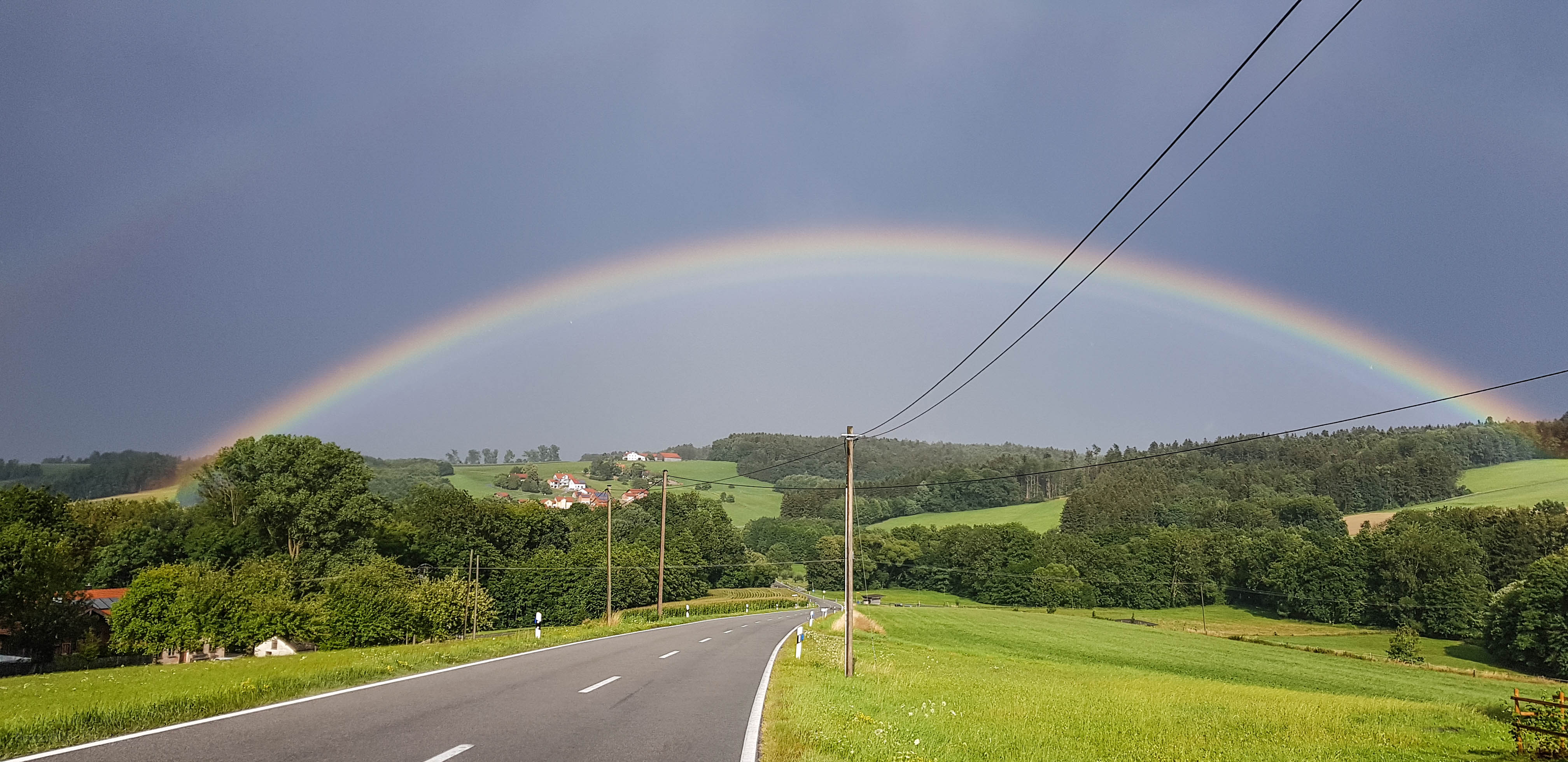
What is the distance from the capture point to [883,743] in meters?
11.6

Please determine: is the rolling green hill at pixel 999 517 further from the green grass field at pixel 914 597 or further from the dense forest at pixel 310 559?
the dense forest at pixel 310 559

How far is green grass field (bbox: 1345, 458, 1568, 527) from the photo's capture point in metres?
125

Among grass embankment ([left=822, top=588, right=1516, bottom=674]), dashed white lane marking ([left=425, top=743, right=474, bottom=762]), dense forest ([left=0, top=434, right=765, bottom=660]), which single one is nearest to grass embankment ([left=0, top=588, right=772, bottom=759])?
dashed white lane marking ([left=425, top=743, right=474, bottom=762])

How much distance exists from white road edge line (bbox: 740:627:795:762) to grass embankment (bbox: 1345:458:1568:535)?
134323mm

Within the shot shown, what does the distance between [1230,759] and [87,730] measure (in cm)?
1596

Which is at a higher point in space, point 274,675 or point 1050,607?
point 274,675

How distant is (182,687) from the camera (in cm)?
1540

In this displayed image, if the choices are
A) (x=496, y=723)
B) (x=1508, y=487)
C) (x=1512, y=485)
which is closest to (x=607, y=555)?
(x=496, y=723)

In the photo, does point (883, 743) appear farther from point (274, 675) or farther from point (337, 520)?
point (337, 520)

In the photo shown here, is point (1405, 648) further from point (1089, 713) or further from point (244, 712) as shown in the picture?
point (244, 712)

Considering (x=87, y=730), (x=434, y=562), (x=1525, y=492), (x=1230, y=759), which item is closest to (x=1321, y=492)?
(x=1525, y=492)

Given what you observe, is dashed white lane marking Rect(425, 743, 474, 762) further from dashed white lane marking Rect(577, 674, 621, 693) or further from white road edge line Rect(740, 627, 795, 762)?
dashed white lane marking Rect(577, 674, 621, 693)

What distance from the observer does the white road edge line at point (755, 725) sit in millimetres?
10188

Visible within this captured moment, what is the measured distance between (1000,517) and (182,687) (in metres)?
163
